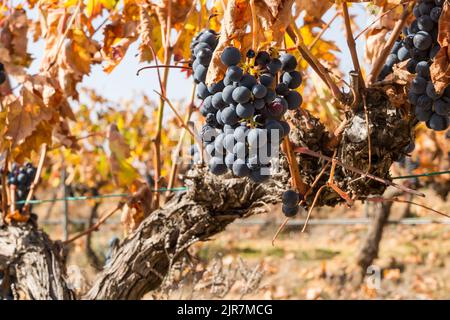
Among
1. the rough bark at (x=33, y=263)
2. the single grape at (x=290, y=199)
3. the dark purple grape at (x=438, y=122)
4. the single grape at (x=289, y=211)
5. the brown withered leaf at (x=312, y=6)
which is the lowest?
the rough bark at (x=33, y=263)

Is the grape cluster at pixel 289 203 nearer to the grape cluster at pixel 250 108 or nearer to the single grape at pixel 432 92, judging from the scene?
the grape cluster at pixel 250 108

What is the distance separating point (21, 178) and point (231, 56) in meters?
2.47

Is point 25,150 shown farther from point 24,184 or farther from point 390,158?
point 390,158

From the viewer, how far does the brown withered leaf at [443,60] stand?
1.33 m

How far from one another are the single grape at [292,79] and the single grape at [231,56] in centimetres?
21

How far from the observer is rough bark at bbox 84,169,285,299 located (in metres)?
2.08

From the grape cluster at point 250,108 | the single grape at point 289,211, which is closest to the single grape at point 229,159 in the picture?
the grape cluster at point 250,108

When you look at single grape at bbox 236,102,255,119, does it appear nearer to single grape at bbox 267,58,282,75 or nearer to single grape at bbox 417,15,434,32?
single grape at bbox 267,58,282,75

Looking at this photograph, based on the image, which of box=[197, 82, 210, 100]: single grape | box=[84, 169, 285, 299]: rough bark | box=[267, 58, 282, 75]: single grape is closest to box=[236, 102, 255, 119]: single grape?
box=[267, 58, 282, 75]: single grape

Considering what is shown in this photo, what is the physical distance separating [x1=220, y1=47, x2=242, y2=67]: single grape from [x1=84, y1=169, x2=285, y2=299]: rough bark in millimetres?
741

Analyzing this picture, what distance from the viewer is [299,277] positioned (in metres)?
5.92

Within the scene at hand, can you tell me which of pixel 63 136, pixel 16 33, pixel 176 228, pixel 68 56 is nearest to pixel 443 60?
pixel 176 228

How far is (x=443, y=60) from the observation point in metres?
1.35
